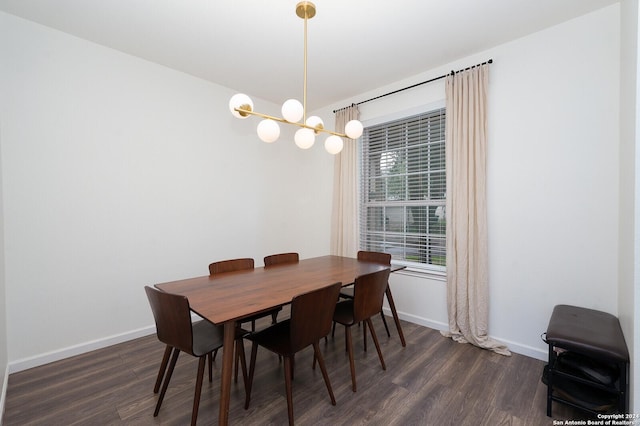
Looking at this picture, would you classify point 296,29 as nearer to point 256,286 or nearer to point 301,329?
point 256,286

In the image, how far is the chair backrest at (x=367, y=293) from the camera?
6.36ft

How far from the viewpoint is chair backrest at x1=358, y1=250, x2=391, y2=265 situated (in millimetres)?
2807

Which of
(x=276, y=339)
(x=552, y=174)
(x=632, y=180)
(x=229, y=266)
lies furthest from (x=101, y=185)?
(x=552, y=174)

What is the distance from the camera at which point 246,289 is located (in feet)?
6.09

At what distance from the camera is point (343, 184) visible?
3.72 metres

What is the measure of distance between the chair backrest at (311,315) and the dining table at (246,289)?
13 cm

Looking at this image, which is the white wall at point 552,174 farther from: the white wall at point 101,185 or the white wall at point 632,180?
the white wall at point 101,185

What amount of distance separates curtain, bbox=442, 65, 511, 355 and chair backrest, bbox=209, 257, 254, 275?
2041mm

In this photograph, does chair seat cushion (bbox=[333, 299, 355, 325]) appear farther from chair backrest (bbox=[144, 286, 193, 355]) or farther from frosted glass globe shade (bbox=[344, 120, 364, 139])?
frosted glass globe shade (bbox=[344, 120, 364, 139])

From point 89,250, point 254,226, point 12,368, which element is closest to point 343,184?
point 254,226

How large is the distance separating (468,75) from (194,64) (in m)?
2.82

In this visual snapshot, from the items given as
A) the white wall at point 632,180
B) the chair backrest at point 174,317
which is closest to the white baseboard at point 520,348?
the white wall at point 632,180

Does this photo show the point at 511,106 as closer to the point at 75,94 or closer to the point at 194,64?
the point at 194,64

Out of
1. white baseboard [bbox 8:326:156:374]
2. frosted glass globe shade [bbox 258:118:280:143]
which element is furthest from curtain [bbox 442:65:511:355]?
white baseboard [bbox 8:326:156:374]
